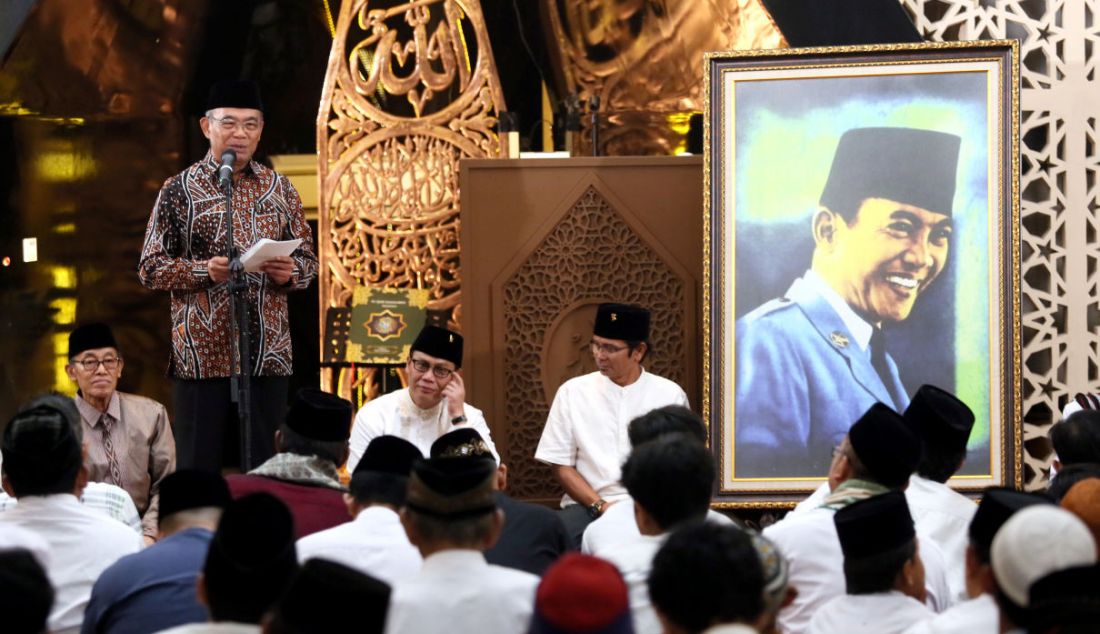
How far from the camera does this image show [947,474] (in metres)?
4.36

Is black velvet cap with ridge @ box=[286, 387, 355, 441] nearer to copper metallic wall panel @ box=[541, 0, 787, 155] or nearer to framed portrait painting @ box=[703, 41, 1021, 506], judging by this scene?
framed portrait painting @ box=[703, 41, 1021, 506]

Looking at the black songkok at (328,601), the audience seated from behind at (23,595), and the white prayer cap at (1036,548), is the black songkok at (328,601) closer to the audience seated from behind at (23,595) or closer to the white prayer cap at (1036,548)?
the audience seated from behind at (23,595)

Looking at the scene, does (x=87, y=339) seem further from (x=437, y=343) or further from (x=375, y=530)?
(x=375, y=530)

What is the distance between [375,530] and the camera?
345 centimetres

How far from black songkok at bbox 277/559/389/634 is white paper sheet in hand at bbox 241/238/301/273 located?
2990mm

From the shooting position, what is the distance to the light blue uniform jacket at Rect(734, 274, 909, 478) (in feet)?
19.4

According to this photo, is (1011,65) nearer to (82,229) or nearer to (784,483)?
(784,483)

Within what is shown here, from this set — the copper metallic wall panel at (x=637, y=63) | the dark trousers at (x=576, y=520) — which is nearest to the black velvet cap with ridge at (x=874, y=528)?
the dark trousers at (x=576, y=520)

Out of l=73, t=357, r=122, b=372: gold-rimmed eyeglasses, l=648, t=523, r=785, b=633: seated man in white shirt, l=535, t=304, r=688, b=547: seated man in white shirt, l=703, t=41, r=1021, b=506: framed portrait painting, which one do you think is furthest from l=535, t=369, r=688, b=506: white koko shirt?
l=648, t=523, r=785, b=633: seated man in white shirt

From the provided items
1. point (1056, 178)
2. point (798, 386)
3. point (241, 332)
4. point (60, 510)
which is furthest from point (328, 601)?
point (1056, 178)

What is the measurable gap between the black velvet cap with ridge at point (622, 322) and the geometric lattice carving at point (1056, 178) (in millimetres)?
1725

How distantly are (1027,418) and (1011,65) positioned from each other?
1.52 m

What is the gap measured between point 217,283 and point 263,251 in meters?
0.42

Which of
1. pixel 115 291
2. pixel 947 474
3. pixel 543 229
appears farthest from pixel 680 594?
pixel 115 291
